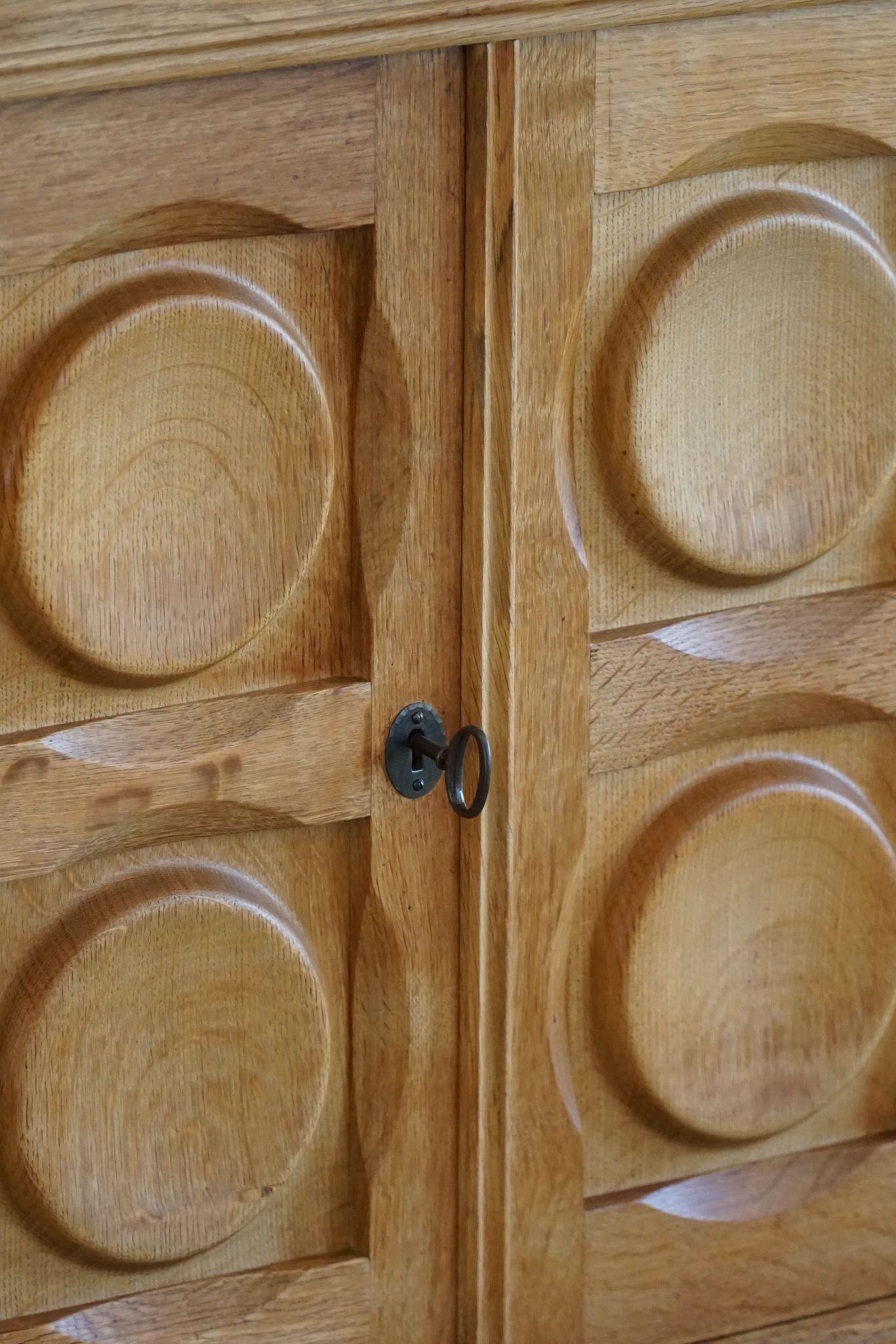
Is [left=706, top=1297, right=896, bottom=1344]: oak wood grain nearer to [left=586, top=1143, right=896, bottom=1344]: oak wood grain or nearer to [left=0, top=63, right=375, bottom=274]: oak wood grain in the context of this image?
[left=586, top=1143, right=896, bottom=1344]: oak wood grain

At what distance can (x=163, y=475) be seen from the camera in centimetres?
89

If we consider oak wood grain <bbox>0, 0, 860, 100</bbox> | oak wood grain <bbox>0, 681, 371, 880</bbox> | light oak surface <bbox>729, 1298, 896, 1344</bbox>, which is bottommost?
light oak surface <bbox>729, 1298, 896, 1344</bbox>

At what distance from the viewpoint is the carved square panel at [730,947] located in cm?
104

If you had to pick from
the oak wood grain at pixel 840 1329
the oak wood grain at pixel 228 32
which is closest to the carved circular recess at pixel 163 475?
the oak wood grain at pixel 228 32

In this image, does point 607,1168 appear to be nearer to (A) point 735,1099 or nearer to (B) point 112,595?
(A) point 735,1099

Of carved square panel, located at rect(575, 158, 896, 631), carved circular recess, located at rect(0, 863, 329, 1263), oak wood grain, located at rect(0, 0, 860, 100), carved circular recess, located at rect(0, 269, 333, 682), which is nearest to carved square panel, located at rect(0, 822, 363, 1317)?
carved circular recess, located at rect(0, 863, 329, 1263)

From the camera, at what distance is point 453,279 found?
0.93 metres

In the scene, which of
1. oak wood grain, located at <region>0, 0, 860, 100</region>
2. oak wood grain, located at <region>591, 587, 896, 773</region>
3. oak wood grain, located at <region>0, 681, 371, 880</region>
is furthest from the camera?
oak wood grain, located at <region>591, 587, 896, 773</region>

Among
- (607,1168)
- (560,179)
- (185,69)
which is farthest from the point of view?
(607,1168)

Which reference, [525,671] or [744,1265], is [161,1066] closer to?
[525,671]

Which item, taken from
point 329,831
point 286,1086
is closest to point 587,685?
point 329,831

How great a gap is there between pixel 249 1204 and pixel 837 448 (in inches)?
18.8

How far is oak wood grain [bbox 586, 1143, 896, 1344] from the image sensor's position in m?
1.08

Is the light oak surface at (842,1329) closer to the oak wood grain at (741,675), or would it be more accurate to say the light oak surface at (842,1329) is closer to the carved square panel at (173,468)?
the oak wood grain at (741,675)
